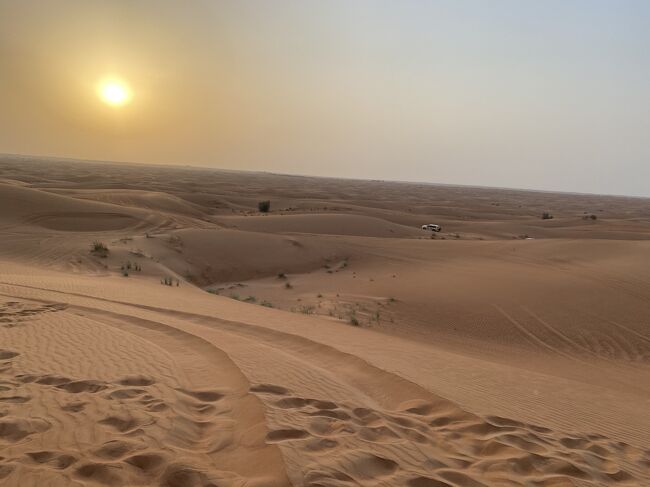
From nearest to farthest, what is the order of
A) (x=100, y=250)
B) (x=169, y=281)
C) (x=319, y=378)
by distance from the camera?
(x=319, y=378)
(x=169, y=281)
(x=100, y=250)

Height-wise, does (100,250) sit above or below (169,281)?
above

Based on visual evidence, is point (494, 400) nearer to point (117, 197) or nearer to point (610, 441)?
point (610, 441)

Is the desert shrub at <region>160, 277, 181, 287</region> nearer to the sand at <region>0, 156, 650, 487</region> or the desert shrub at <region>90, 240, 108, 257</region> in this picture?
the sand at <region>0, 156, 650, 487</region>

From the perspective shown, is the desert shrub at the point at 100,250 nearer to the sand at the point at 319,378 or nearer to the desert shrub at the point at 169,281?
the sand at the point at 319,378

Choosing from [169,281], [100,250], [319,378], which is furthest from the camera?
[100,250]


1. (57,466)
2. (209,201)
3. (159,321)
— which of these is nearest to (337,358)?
(159,321)

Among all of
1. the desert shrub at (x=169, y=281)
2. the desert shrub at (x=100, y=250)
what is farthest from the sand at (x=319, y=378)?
the desert shrub at (x=100, y=250)

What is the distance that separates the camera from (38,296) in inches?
404

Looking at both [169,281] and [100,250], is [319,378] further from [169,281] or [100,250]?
[100,250]

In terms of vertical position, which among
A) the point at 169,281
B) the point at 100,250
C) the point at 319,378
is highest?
the point at 319,378

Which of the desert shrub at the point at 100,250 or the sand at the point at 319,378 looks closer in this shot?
the sand at the point at 319,378

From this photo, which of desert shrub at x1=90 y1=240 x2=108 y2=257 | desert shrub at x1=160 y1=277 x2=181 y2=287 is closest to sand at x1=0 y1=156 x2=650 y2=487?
desert shrub at x1=160 y1=277 x2=181 y2=287

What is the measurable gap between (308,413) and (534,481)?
2266 mm

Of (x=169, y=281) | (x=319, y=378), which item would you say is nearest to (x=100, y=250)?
(x=169, y=281)
